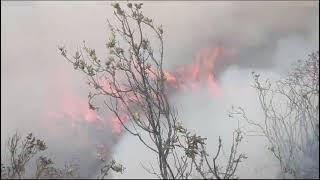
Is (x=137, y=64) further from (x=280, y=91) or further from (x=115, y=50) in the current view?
(x=280, y=91)

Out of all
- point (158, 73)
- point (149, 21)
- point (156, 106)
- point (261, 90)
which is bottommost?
point (156, 106)

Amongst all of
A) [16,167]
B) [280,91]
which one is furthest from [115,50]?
[280,91]

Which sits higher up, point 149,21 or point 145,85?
point 149,21

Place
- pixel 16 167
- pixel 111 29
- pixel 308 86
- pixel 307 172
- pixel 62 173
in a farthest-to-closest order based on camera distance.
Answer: pixel 307 172, pixel 308 86, pixel 62 173, pixel 16 167, pixel 111 29

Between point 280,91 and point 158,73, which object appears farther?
point 280,91

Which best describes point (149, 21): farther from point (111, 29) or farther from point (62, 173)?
point (62, 173)

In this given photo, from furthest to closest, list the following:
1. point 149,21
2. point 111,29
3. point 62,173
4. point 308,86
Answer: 1. point 308,86
2. point 62,173
3. point 149,21
4. point 111,29

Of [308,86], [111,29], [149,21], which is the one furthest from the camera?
[308,86]

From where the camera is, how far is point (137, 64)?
14859 mm

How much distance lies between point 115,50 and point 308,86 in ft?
37.4

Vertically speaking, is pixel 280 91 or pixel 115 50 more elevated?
pixel 280 91

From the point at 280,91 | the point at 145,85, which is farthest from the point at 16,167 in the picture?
the point at 280,91

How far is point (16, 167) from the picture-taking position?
18141 mm

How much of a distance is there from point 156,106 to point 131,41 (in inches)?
85.6
